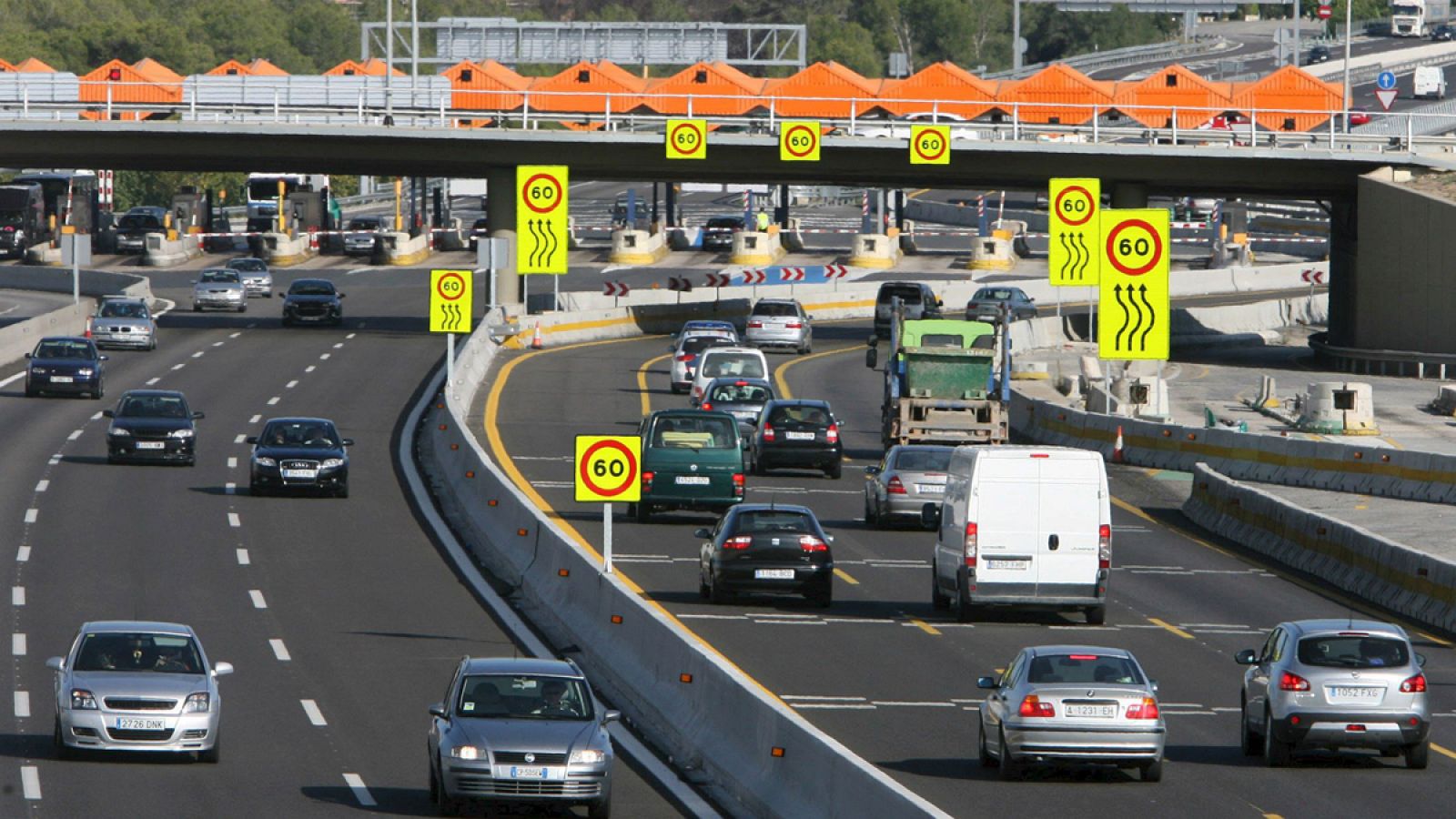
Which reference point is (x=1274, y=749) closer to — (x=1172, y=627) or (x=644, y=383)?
(x=1172, y=627)

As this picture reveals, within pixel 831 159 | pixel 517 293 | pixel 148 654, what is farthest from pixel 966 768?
pixel 517 293

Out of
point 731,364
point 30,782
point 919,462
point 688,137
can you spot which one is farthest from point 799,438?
point 30,782

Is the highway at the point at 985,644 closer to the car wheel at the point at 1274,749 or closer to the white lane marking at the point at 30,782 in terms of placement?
the car wheel at the point at 1274,749

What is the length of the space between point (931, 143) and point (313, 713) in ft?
143

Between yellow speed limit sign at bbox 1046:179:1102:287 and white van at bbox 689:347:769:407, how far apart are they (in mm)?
6910

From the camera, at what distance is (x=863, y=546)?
36625mm

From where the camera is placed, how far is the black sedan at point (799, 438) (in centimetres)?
4431

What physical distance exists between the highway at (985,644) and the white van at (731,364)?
10.6 ft

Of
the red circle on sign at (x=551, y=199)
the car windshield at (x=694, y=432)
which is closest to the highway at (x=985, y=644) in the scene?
the car windshield at (x=694, y=432)

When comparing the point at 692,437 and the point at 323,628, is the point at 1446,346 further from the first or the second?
the point at 323,628

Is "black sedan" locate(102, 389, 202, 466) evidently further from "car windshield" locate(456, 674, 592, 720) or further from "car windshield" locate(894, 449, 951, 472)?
"car windshield" locate(456, 674, 592, 720)

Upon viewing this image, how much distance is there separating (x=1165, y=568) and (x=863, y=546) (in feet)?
15.2

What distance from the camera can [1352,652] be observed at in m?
20.9

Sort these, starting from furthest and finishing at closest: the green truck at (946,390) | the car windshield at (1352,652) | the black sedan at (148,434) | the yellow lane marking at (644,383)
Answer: the yellow lane marking at (644,383)
the green truck at (946,390)
the black sedan at (148,434)
the car windshield at (1352,652)
